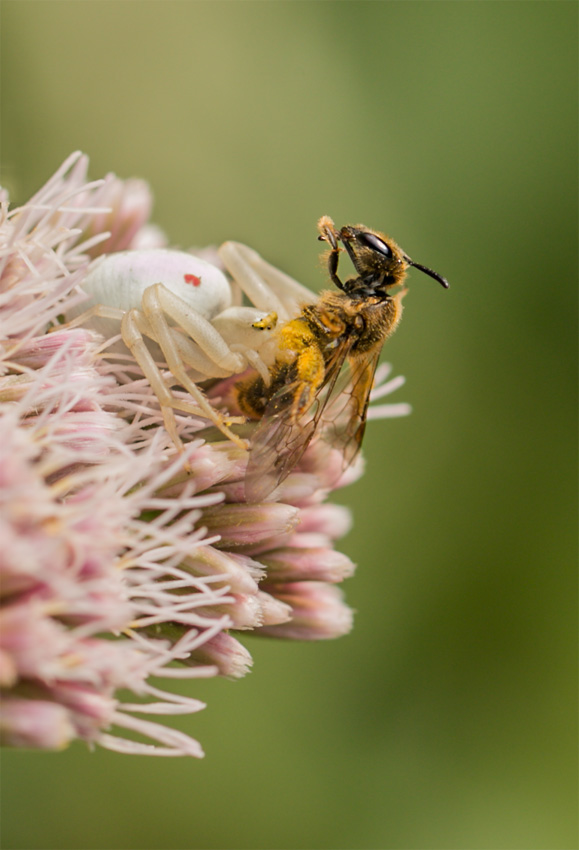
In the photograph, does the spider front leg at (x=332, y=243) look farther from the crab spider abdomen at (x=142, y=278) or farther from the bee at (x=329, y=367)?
the crab spider abdomen at (x=142, y=278)

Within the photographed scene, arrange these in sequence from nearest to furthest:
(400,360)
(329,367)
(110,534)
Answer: (110,534)
(329,367)
(400,360)

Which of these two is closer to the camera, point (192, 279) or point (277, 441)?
point (277, 441)

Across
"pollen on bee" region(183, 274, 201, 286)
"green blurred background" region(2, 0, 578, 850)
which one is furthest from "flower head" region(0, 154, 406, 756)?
"green blurred background" region(2, 0, 578, 850)

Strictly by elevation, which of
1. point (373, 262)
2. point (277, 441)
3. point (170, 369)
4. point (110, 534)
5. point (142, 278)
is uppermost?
point (373, 262)

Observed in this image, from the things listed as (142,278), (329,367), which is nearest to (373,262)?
(329,367)

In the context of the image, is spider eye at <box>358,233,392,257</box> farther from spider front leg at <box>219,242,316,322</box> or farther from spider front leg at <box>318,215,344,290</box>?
spider front leg at <box>219,242,316,322</box>

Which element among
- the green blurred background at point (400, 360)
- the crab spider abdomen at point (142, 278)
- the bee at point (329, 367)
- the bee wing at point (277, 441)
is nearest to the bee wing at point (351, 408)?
the bee at point (329, 367)

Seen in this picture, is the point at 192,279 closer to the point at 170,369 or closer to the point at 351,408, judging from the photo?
the point at 170,369

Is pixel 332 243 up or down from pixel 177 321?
up
